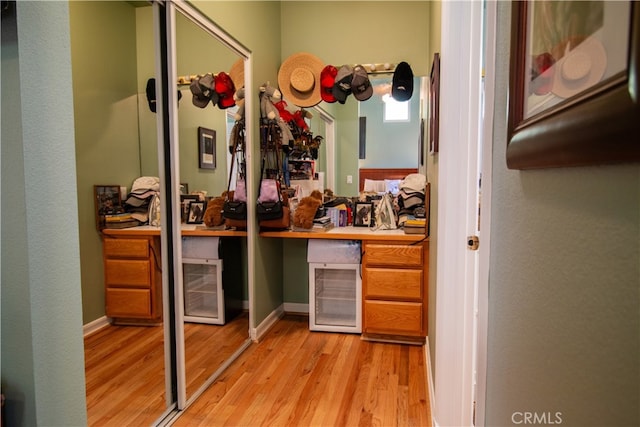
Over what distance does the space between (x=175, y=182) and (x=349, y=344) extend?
1713mm

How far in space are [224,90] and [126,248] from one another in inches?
46.7

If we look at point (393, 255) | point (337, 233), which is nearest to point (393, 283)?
point (393, 255)

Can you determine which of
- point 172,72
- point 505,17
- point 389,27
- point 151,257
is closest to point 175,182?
point 151,257

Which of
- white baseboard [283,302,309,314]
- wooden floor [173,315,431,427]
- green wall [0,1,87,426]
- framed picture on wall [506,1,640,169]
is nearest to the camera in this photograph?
framed picture on wall [506,1,640,169]

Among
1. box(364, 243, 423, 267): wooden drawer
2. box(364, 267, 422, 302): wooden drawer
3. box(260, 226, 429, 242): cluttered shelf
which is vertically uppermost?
box(260, 226, 429, 242): cluttered shelf

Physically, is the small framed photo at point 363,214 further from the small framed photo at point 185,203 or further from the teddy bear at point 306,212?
the small framed photo at point 185,203

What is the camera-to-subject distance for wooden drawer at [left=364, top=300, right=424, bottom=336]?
2713 mm

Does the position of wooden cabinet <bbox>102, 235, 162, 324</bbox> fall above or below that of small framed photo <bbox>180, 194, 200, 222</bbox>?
below

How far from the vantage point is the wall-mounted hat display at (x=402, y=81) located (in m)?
2.92

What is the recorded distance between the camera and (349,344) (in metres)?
2.83

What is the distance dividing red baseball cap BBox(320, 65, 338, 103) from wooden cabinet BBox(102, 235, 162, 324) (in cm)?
184

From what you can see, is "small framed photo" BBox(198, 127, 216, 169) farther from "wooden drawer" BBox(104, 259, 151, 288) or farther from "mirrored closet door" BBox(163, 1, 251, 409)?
"wooden drawer" BBox(104, 259, 151, 288)

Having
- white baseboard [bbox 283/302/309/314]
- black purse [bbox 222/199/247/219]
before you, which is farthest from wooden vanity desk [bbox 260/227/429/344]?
white baseboard [bbox 283/302/309/314]

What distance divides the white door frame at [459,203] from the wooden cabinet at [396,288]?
106 cm
